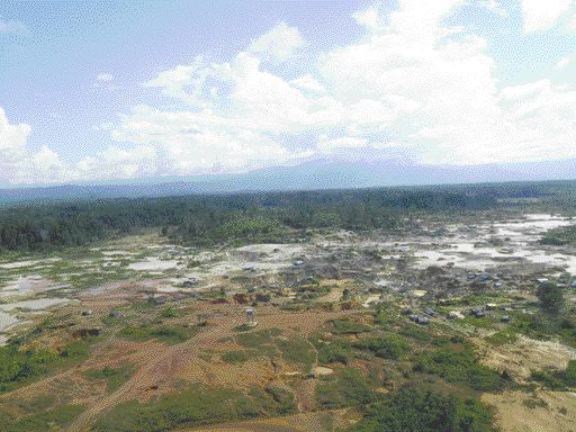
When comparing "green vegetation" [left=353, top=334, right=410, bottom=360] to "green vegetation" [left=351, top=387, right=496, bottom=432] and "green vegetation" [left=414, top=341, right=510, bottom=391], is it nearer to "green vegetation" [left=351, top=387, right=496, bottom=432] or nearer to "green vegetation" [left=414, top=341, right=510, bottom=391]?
"green vegetation" [left=414, top=341, right=510, bottom=391]

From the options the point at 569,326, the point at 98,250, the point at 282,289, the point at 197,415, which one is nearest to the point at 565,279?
the point at 569,326

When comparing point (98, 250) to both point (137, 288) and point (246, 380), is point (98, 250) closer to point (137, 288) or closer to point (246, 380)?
point (137, 288)

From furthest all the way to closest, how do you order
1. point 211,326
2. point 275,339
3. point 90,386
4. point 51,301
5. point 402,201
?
point 402,201
point 51,301
point 211,326
point 275,339
point 90,386

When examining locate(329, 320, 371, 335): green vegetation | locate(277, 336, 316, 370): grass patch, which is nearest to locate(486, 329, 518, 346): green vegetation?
locate(329, 320, 371, 335): green vegetation

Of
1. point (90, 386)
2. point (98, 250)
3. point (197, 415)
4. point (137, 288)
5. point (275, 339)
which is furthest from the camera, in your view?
point (98, 250)

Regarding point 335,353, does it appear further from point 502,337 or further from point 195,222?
point 195,222

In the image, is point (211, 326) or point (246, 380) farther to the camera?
point (211, 326)
